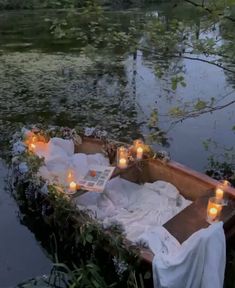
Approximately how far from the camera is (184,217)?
3523mm

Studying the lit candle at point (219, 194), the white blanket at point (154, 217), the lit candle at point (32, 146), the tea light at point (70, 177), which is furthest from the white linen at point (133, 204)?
the lit candle at point (32, 146)

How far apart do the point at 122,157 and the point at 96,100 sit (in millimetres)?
4086

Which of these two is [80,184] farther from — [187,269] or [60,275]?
[187,269]

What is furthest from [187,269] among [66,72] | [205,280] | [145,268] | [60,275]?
[66,72]

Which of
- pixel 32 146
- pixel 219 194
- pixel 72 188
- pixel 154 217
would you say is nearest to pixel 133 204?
pixel 154 217

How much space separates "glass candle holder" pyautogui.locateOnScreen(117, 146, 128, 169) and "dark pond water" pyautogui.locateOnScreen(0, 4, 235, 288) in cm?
67

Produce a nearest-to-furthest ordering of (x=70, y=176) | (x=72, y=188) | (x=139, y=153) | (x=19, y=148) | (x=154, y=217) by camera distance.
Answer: (x=154, y=217) < (x=72, y=188) < (x=70, y=176) < (x=139, y=153) < (x=19, y=148)

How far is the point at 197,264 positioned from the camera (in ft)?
9.09

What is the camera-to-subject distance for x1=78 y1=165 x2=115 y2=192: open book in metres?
4.06

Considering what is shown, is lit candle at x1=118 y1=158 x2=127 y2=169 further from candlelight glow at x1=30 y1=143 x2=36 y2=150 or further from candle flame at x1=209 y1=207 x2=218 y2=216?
candle flame at x1=209 y1=207 x2=218 y2=216

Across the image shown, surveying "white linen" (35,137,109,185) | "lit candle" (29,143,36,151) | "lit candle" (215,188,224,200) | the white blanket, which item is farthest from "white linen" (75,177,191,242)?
"lit candle" (29,143,36,151)

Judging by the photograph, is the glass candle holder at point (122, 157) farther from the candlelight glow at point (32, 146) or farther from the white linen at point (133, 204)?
the candlelight glow at point (32, 146)

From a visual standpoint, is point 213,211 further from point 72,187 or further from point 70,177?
point 70,177

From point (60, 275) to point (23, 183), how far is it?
1.34 metres
